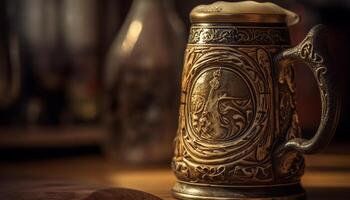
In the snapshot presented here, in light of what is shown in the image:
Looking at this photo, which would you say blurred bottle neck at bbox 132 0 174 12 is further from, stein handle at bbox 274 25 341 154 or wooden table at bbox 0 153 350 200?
stein handle at bbox 274 25 341 154

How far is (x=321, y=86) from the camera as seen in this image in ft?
3.44

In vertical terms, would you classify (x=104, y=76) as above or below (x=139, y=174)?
above

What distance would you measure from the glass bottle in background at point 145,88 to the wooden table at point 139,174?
0.05m

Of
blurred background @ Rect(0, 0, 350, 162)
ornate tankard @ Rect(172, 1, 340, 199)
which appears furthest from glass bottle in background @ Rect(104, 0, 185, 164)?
ornate tankard @ Rect(172, 1, 340, 199)

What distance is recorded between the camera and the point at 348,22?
2.16 meters

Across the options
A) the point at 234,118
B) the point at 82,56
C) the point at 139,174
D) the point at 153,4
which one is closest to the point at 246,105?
the point at 234,118

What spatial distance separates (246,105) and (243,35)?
0.08 m

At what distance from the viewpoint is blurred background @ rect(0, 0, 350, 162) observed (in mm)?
1589

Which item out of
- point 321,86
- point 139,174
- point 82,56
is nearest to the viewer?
point 321,86

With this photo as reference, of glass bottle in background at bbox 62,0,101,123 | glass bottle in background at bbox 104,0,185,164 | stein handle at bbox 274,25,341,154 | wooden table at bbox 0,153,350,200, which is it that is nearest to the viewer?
stein handle at bbox 274,25,341,154

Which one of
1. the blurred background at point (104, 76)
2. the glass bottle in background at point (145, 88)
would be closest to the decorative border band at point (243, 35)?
the blurred background at point (104, 76)

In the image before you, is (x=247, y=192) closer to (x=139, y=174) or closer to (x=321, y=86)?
(x=321, y=86)

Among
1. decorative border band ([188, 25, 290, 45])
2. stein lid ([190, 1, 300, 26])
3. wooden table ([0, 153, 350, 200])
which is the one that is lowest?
wooden table ([0, 153, 350, 200])

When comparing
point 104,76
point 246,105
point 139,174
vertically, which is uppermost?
point 246,105
